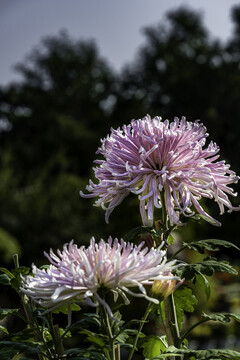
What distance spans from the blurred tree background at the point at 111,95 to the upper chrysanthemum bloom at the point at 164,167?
13.4m

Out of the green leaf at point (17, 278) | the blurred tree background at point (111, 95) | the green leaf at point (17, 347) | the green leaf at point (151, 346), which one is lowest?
the green leaf at point (151, 346)

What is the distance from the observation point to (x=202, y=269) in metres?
1.08

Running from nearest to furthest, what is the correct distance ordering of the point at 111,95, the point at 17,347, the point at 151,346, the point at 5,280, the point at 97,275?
the point at 97,275 < the point at 17,347 < the point at 5,280 < the point at 151,346 < the point at 111,95

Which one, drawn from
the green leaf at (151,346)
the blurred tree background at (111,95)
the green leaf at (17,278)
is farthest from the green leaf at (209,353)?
the blurred tree background at (111,95)

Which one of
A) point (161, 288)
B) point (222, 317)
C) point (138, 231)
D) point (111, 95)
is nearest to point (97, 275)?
point (161, 288)

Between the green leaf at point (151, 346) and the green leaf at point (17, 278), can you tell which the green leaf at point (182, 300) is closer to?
the green leaf at point (151, 346)

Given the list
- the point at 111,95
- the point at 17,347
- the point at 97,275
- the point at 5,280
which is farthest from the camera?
the point at 111,95

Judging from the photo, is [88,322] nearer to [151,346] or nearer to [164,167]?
[151,346]

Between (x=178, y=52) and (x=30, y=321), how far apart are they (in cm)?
2296

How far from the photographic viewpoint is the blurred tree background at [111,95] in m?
19.7

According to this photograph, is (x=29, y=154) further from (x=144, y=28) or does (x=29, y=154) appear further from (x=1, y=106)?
(x=144, y=28)

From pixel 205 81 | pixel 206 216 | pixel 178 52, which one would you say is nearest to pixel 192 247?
pixel 206 216

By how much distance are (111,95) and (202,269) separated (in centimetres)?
2264

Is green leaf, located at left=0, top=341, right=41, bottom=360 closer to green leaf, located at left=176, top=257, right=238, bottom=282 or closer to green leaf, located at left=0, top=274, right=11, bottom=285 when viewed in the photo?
green leaf, located at left=0, top=274, right=11, bottom=285
